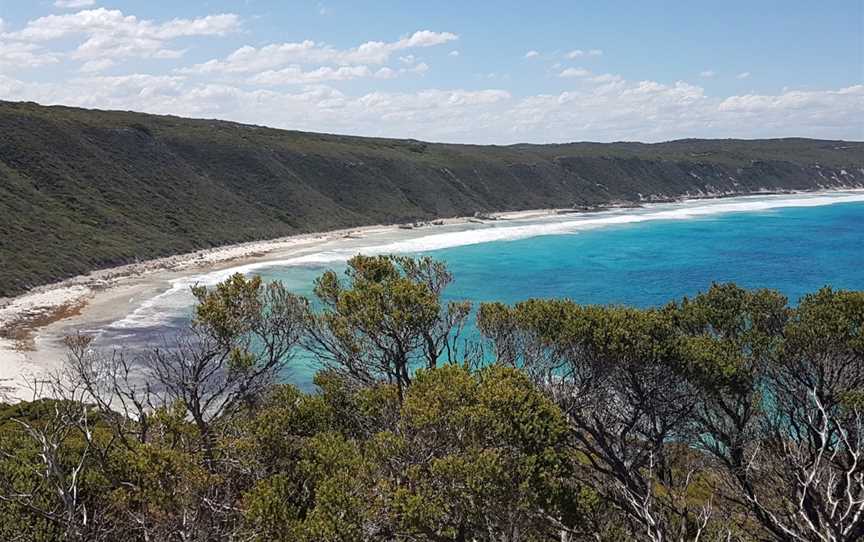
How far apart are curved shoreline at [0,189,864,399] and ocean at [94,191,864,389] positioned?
1.37 m

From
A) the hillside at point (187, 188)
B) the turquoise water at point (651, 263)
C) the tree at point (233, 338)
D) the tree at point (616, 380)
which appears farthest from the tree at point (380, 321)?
the hillside at point (187, 188)

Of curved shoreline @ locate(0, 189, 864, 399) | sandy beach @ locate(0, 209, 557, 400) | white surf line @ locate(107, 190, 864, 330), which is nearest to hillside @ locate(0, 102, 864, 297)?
sandy beach @ locate(0, 209, 557, 400)

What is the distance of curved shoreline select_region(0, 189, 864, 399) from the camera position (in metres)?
38.9

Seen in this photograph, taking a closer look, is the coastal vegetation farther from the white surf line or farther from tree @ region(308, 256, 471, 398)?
the white surf line

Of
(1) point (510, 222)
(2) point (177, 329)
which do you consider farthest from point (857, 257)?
(2) point (177, 329)

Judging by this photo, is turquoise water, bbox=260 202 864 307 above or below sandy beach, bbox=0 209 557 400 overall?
below

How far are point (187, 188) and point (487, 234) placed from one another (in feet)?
169

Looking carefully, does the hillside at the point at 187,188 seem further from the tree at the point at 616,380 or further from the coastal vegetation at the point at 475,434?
the tree at the point at 616,380

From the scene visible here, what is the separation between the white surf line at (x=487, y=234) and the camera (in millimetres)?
53281

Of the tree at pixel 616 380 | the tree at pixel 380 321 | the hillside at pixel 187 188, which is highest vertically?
the hillside at pixel 187 188

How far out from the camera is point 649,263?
82.4 m

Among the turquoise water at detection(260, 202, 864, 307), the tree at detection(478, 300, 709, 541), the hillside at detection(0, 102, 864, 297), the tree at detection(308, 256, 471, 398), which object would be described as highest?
the hillside at detection(0, 102, 864, 297)

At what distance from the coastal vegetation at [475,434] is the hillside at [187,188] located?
47.5m

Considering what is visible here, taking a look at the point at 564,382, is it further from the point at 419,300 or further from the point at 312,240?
the point at 312,240
